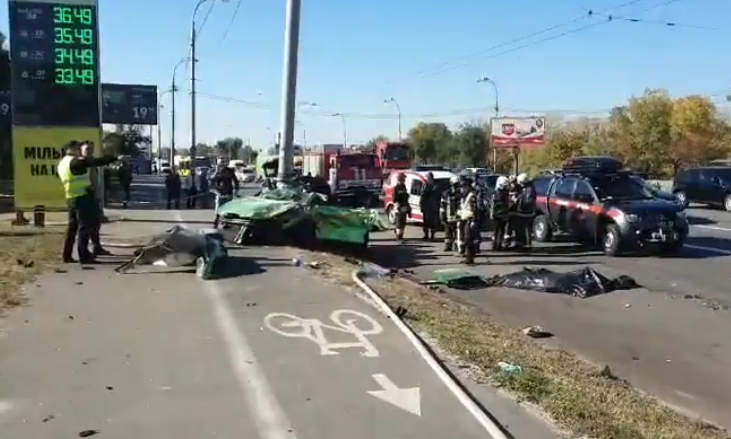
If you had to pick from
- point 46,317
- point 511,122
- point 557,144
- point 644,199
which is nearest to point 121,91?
point 511,122

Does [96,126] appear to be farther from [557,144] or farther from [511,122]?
[557,144]

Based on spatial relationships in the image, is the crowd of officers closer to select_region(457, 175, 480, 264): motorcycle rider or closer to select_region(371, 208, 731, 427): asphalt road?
select_region(457, 175, 480, 264): motorcycle rider

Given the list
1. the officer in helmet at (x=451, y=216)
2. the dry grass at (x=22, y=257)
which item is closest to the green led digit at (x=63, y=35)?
the dry grass at (x=22, y=257)

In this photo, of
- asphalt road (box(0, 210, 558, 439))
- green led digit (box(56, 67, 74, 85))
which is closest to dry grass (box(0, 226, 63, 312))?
asphalt road (box(0, 210, 558, 439))

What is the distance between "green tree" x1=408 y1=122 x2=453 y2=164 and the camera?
112 metres

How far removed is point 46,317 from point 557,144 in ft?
243

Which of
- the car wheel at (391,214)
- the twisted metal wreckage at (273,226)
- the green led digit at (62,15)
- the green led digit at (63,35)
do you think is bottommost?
the car wheel at (391,214)

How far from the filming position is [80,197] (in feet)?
39.2

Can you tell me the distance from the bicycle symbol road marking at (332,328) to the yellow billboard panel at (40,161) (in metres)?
11.7

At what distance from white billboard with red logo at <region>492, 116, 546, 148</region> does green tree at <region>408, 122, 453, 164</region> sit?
110ft

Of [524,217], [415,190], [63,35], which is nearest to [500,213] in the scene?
[524,217]

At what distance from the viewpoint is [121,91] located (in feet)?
192

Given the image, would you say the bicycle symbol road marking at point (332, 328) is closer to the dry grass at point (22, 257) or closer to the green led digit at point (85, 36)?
the dry grass at point (22, 257)

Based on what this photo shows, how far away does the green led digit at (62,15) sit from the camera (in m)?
19.3
